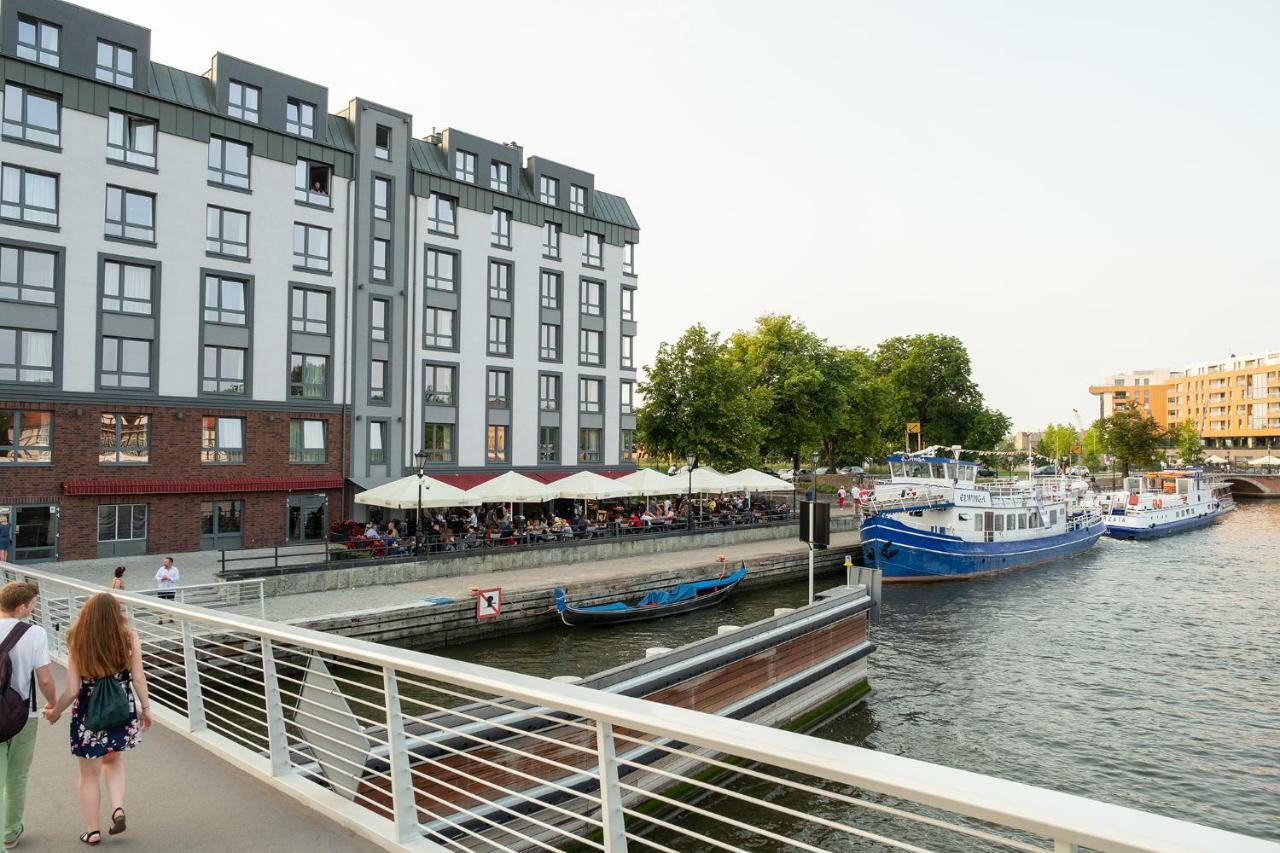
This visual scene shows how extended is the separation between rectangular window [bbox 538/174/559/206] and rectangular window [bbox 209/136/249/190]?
47.7 ft

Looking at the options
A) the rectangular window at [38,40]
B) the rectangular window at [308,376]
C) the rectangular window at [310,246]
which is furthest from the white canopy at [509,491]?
the rectangular window at [38,40]

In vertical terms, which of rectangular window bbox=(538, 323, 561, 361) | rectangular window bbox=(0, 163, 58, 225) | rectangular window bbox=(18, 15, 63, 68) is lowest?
rectangular window bbox=(538, 323, 561, 361)

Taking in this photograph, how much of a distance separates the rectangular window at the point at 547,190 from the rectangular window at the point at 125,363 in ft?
66.1

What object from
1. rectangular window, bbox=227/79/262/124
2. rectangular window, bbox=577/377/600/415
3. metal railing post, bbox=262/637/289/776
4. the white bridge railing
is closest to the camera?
the white bridge railing

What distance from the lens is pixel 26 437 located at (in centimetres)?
2572

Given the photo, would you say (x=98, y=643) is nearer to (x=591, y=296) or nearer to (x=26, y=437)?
(x=26, y=437)

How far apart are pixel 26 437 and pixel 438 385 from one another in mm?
15331

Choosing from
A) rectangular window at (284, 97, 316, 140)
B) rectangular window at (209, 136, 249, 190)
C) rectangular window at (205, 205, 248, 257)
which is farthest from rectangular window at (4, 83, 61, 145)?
rectangular window at (284, 97, 316, 140)

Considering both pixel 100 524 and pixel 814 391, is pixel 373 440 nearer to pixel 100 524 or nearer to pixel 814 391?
pixel 100 524

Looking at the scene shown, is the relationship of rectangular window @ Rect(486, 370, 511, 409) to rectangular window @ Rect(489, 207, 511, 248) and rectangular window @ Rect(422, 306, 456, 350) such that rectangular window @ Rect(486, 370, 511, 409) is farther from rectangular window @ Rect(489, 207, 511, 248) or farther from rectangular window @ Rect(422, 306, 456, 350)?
rectangular window @ Rect(489, 207, 511, 248)

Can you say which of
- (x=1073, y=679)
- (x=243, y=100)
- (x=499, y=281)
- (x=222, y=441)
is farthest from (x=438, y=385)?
(x=1073, y=679)

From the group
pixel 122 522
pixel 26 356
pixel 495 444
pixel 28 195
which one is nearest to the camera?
pixel 26 356

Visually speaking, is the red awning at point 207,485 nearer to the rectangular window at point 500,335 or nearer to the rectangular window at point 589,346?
the rectangular window at point 500,335

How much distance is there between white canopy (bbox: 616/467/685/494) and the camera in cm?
3419
